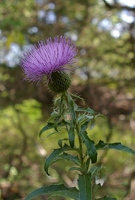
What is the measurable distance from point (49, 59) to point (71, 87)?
22.6 ft

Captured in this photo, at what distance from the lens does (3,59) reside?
8586mm

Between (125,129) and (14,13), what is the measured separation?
3.57 metres

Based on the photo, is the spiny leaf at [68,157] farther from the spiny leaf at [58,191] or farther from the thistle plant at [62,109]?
the spiny leaf at [58,191]

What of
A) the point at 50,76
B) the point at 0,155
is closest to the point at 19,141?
the point at 0,155

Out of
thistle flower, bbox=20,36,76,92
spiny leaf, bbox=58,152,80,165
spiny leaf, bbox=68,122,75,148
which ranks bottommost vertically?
spiny leaf, bbox=58,152,80,165

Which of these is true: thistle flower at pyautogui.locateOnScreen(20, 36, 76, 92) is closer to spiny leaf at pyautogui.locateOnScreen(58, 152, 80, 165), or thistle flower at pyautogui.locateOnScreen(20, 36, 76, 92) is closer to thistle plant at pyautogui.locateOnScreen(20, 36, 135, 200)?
thistle plant at pyautogui.locateOnScreen(20, 36, 135, 200)

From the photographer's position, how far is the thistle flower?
1733 mm

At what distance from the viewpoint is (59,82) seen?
1.76m

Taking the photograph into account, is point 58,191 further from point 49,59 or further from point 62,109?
point 49,59

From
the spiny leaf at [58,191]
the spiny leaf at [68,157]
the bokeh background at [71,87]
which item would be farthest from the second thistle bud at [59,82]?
the bokeh background at [71,87]

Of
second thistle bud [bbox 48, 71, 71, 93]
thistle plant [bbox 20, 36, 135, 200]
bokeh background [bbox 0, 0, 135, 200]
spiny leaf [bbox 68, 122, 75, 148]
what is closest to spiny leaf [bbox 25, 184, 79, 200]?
thistle plant [bbox 20, 36, 135, 200]

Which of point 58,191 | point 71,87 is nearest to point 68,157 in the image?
point 58,191

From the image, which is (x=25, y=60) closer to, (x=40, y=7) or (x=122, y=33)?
(x=122, y=33)

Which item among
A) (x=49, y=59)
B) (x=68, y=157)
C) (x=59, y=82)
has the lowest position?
(x=68, y=157)
